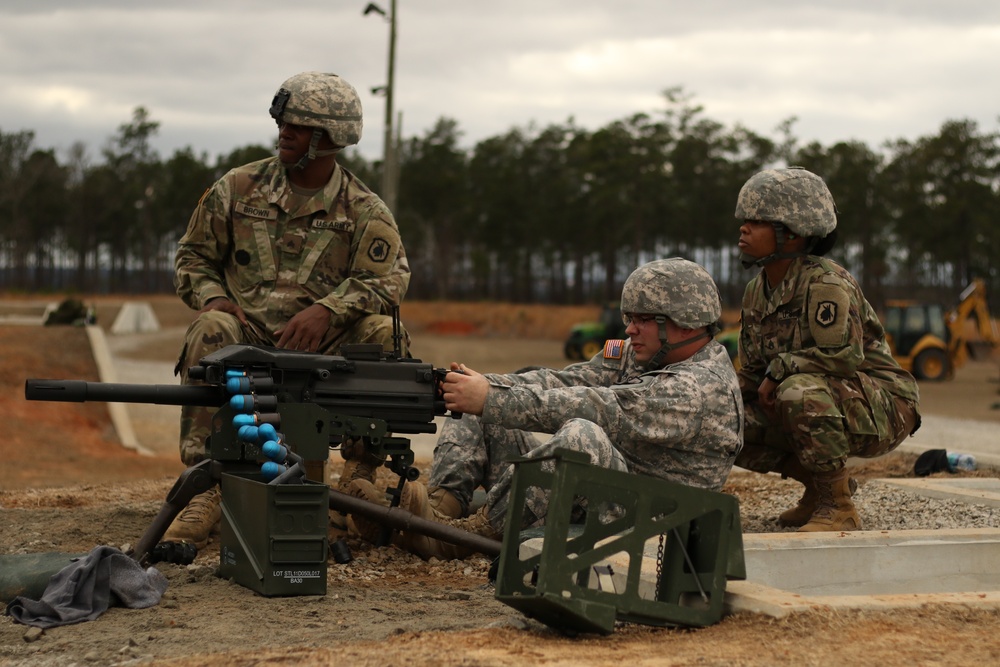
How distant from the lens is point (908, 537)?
496 cm

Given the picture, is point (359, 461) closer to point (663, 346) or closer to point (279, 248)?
point (279, 248)

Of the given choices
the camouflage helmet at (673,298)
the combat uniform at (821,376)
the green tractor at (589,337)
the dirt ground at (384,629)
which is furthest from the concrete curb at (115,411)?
the green tractor at (589,337)

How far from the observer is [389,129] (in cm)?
3064

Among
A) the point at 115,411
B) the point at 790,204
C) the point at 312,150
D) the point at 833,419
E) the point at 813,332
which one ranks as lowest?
the point at 115,411

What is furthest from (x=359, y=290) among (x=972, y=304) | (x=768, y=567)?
(x=972, y=304)

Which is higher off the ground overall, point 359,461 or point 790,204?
point 790,204

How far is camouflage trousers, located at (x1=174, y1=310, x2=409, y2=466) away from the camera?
229 inches

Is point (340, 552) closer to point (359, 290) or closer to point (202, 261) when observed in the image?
point (359, 290)

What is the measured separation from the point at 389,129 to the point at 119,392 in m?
26.3

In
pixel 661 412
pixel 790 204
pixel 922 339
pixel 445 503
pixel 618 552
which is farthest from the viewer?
pixel 922 339

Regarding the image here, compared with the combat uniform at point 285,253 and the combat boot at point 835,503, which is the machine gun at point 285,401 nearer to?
the combat uniform at point 285,253

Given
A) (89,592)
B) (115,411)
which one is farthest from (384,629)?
(115,411)

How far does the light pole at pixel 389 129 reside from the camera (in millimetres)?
29156

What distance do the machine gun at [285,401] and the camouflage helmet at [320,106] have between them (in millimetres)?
1470
